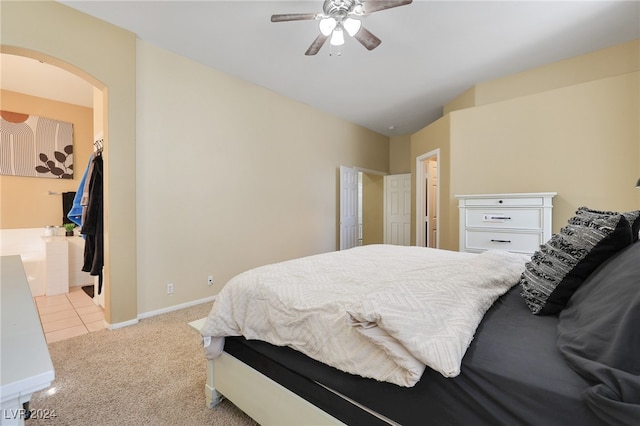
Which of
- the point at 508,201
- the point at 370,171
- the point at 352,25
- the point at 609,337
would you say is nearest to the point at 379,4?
the point at 352,25

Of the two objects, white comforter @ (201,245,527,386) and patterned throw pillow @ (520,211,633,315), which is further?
patterned throw pillow @ (520,211,633,315)

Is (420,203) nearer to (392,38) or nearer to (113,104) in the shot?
(392,38)

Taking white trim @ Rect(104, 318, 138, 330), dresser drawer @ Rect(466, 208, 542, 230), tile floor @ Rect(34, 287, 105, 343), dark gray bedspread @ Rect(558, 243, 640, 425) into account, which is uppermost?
dresser drawer @ Rect(466, 208, 542, 230)

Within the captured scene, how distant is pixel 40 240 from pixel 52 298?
0.96 m

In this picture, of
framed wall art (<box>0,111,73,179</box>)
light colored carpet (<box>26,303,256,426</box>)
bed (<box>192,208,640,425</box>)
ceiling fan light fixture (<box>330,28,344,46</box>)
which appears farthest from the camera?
framed wall art (<box>0,111,73,179</box>)

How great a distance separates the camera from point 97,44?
8.32 ft

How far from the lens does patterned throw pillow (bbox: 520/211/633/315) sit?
107 cm

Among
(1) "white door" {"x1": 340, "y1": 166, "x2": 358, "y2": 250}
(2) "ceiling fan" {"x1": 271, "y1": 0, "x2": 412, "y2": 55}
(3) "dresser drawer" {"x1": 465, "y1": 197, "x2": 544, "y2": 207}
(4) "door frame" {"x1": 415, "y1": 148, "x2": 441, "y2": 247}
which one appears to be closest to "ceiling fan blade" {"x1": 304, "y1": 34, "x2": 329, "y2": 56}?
(2) "ceiling fan" {"x1": 271, "y1": 0, "x2": 412, "y2": 55}

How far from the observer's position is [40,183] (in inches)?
157

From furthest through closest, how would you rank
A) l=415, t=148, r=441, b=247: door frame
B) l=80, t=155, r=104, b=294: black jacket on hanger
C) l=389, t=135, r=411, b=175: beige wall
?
l=389, t=135, r=411, b=175: beige wall, l=415, t=148, r=441, b=247: door frame, l=80, t=155, r=104, b=294: black jacket on hanger

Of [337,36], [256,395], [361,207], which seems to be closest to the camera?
[256,395]

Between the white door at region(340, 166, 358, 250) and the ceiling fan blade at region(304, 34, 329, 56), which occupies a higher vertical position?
the ceiling fan blade at region(304, 34, 329, 56)

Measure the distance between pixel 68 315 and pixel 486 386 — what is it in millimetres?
3851

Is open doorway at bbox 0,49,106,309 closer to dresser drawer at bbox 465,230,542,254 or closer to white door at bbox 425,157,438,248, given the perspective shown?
dresser drawer at bbox 465,230,542,254
